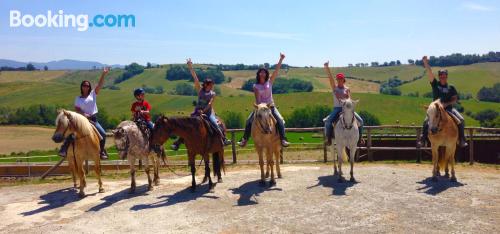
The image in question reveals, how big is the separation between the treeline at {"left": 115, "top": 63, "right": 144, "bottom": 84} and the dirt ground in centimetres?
13816

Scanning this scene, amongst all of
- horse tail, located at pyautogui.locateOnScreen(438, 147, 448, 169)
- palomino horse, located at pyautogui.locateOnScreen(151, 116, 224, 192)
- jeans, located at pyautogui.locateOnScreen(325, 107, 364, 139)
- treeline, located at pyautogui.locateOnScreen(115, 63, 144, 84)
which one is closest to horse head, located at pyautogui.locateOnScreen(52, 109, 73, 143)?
palomino horse, located at pyautogui.locateOnScreen(151, 116, 224, 192)

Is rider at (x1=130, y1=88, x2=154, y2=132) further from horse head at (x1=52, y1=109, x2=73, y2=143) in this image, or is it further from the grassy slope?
the grassy slope

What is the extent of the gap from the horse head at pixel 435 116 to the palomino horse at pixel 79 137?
8.34 metres

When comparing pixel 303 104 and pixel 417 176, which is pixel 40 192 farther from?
pixel 303 104

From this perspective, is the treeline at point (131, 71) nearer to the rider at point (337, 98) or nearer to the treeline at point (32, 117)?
the treeline at point (32, 117)

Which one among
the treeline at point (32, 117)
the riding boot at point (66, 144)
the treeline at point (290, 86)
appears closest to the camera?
the riding boot at point (66, 144)

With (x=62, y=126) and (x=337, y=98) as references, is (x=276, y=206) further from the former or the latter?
(x=62, y=126)

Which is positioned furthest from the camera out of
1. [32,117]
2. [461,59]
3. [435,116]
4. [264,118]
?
[461,59]

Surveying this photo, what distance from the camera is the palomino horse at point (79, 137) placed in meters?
9.74

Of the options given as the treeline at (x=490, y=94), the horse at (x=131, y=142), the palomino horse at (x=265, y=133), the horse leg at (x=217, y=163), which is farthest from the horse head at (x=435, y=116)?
the treeline at (x=490, y=94)

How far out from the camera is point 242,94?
361 ft

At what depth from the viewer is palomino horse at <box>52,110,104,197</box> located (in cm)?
974

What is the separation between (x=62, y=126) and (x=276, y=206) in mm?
5297

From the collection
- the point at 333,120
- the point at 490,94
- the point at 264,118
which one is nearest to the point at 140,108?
the point at 264,118
